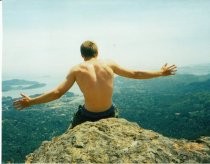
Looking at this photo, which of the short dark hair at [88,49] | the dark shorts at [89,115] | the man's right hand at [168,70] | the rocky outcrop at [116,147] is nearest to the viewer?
the rocky outcrop at [116,147]

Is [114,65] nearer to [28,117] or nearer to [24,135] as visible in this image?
[24,135]

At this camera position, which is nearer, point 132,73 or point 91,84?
point 91,84

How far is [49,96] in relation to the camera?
4219 millimetres

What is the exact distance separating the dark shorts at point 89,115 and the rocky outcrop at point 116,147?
1.41 ft

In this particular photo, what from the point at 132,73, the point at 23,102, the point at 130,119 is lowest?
the point at 130,119

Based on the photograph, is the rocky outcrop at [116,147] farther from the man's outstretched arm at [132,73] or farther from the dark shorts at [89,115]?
the man's outstretched arm at [132,73]

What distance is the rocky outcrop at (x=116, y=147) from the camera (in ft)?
11.1

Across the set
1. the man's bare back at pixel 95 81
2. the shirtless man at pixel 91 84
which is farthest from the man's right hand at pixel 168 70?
the man's bare back at pixel 95 81

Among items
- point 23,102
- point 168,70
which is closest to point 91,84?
point 23,102

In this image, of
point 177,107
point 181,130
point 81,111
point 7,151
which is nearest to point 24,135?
point 7,151

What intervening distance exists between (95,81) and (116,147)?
113 centimetres

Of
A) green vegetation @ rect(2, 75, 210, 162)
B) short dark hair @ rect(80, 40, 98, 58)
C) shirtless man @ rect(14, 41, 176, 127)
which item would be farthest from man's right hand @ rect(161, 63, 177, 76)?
green vegetation @ rect(2, 75, 210, 162)

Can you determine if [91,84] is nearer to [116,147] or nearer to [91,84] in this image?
[91,84]

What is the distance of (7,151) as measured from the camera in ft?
284
